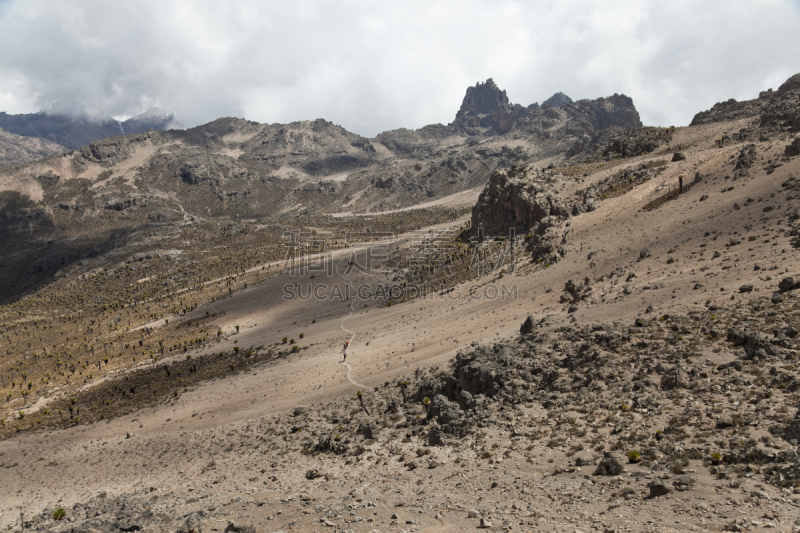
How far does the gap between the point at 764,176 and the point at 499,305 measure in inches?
836

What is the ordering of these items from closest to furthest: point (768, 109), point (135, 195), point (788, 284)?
point (788, 284) → point (768, 109) → point (135, 195)

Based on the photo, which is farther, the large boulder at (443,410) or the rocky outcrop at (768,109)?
the rocky outcrop at (768,109)

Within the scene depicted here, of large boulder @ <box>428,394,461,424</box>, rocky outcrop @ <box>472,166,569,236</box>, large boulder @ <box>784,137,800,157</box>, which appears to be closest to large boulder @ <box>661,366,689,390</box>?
large boulder @ <box>428,394,461,424</box>

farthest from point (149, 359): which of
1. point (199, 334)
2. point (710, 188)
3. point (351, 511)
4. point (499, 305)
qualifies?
point (710, 188)

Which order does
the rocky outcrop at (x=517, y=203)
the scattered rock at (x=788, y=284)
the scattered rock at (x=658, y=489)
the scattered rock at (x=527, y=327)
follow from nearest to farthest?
the scattered rock at (x=658, y=489), the scattered rock at (x=788, y=284), the scattered rock at (x=527, y=327), the rocky outcrop at (x=517, y=203)

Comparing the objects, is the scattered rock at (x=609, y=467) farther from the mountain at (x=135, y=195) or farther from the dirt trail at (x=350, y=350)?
the mountain at (x=135, y=195)

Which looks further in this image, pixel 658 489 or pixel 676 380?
pixel 676 380

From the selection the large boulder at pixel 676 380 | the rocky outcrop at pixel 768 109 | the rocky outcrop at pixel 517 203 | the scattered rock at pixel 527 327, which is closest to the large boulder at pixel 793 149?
the rocky outcrop at pixel 768 109

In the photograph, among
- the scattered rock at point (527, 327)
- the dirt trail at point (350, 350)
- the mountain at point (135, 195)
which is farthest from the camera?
the mountain at point (135, 195)

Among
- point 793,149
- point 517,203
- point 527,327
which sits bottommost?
point 527,327

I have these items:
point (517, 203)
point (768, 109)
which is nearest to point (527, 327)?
point (517, 203)

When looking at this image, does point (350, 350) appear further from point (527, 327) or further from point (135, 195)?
point (135, 195)

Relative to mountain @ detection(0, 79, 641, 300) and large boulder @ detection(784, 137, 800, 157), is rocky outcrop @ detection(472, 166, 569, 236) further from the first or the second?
mountain @ detection(0, 79, 641, 300)

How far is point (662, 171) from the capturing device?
3828 centimetres
